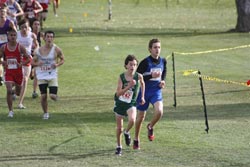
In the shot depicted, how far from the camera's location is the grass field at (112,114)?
42.2ft

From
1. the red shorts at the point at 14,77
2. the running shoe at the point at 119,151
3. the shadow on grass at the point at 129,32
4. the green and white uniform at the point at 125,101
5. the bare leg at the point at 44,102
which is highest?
the green and white uniform at the point at 125,101

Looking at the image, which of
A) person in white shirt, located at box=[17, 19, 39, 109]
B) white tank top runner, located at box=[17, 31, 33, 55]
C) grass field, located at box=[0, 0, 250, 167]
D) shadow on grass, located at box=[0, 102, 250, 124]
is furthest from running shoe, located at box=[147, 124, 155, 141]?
white tank top runner, located at box=[17, 31, 33, 55]

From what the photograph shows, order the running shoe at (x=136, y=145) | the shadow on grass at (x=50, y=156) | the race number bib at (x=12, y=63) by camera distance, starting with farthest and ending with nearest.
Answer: the race number bib at (x=12, y=63), the running shoe at (x=136, y=145), the shadow on grass at (x=50, y=156)

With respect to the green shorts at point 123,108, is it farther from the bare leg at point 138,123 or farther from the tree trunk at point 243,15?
the tree trunk at point 243,15

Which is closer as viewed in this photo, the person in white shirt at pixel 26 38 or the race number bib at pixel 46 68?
the race number bib at pixel 46 68

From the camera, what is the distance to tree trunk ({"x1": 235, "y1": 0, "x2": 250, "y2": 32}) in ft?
112

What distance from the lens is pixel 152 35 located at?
110ft

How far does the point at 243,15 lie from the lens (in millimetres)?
34344

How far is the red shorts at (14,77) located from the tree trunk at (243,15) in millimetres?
19087

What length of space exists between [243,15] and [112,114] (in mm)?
18322

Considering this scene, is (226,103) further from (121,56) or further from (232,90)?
(121,56)

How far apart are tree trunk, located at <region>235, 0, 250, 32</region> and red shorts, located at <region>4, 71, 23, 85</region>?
751 inches

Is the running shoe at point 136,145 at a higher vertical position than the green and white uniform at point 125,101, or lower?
lower

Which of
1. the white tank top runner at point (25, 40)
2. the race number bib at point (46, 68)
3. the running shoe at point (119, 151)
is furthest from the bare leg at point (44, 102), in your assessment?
the running shoe at point (119, 151)
